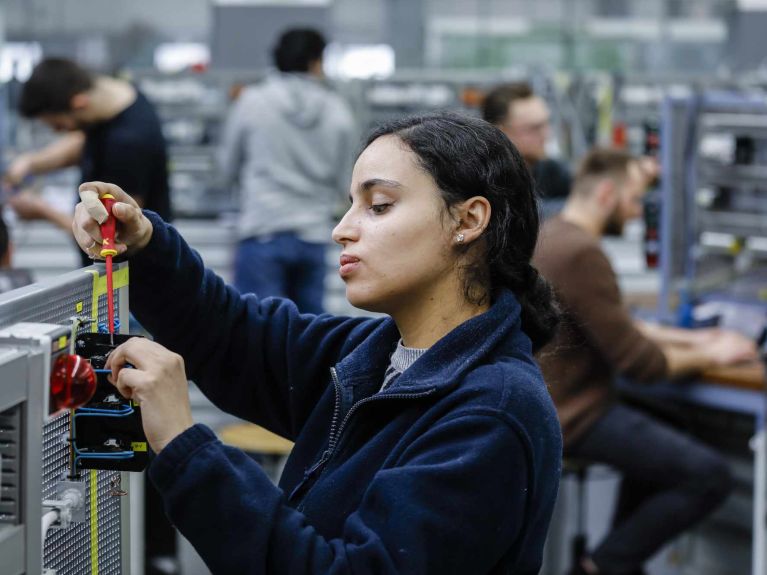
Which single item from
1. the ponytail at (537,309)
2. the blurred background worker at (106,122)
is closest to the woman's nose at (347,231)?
the ponytail at (537,309)

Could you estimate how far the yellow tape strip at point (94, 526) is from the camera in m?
1.37

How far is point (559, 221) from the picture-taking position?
11.5 ft

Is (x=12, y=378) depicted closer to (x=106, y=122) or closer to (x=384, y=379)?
(x=384, y=379)

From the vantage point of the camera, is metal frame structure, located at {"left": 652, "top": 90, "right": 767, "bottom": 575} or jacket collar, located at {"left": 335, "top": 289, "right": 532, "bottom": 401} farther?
metal frame structure, located at {"left": 652, "top": 90, "right": 767, "bottom": 575}

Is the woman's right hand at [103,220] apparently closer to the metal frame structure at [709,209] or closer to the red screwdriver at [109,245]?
the red screwdriver at [109,245]

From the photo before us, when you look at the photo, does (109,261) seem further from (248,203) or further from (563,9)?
(563,9)

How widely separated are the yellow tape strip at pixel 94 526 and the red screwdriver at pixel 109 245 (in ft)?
0.58

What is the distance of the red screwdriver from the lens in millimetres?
1381

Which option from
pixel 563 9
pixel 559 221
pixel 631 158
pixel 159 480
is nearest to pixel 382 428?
pixel 159 480

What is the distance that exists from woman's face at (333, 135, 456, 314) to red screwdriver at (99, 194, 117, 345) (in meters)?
0.27

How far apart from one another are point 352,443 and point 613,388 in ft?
7.63

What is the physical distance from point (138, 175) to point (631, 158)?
5.26 ft

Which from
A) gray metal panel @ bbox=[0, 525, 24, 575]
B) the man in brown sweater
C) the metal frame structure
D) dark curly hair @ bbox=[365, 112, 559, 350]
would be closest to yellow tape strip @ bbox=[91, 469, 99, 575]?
gray metal panel @ bbox=[0, 525, 24, 575]

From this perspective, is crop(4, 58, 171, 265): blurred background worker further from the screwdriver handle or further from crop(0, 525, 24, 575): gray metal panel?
crop(0, 525, 24, 575): gray metal panel
